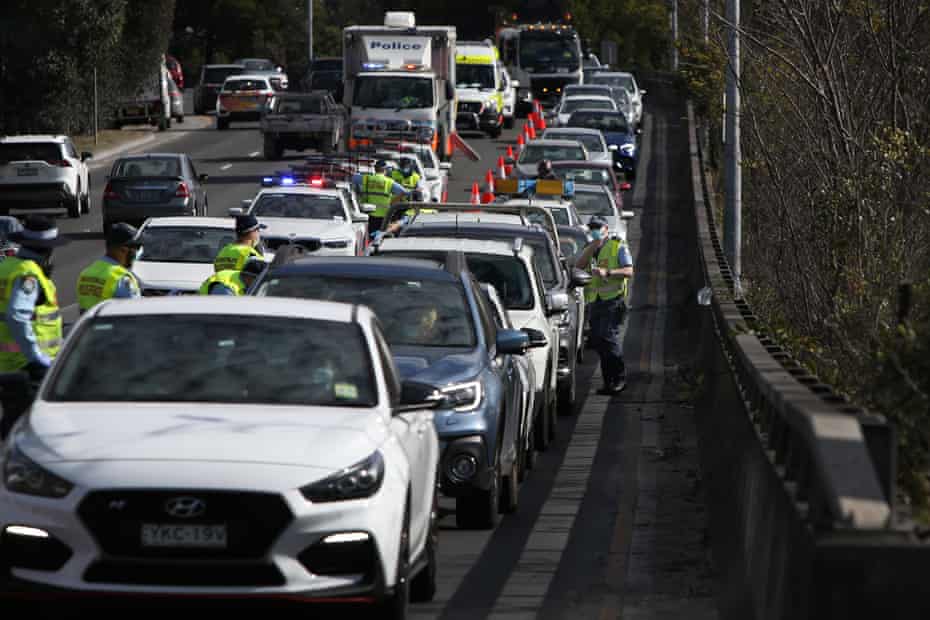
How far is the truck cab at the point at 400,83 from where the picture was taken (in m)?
50.2

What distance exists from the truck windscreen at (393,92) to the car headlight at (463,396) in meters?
37.8

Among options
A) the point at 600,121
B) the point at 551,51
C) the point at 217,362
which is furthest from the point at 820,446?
the point at 551,51

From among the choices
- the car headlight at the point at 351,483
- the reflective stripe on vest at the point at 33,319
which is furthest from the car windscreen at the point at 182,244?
the car headlight at the point at 351,483

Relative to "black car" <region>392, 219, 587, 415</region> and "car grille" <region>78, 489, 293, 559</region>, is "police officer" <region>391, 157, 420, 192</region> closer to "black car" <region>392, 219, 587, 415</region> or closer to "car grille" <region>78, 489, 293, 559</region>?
"black car" <region>392, 219, 587, 415</region>

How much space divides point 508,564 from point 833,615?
596cm

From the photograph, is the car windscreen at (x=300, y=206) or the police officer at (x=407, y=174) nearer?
the car windscreen at (x=300, y=206)

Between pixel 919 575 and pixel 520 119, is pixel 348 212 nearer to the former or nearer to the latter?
pixel 919 575

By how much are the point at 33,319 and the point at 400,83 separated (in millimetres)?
38685

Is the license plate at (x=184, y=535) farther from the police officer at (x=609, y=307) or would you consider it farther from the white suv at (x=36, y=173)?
the white suv at (x=36, y=173)

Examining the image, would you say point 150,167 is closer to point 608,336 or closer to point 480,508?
point 608,336

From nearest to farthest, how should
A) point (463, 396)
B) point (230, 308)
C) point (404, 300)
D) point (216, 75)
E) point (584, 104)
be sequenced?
point (230, 308), point (463, 396), point (404, 300), point (584, 104), point (216, 75)

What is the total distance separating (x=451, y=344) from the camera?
44.3ft

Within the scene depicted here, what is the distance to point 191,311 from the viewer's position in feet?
32.8

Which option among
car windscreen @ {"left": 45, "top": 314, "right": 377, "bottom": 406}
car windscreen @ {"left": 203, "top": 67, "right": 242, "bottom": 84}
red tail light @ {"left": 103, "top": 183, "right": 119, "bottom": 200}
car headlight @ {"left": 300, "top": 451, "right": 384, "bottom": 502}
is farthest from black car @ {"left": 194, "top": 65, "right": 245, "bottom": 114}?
car headlight @ {"left": 300, "top": 451, "right": 384, "bottom": 502}
